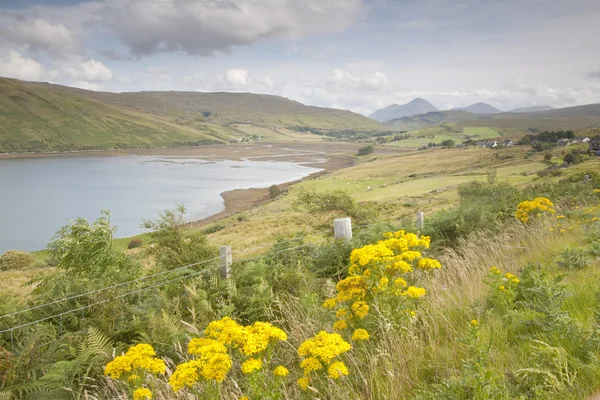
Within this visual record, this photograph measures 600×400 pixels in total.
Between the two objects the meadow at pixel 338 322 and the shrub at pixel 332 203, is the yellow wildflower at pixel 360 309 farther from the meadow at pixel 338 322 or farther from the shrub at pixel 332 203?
the shrub at pixel 332 203

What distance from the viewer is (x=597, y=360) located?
2.95 meters

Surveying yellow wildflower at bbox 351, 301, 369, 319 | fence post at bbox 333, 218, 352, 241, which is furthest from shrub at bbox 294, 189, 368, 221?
yellow wildflower at bbox 351, 301, 369, 319

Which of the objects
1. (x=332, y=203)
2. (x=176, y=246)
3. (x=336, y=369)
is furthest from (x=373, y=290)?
(x=332, y=203)

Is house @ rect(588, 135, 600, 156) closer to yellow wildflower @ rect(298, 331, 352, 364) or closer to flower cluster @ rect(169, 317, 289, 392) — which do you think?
yellow wildflower @ rect(298, 331, 352, 364)

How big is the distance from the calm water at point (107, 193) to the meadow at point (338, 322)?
28935 mm

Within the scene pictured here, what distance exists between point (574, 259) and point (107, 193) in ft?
234

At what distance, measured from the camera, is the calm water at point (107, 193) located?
4831 cm

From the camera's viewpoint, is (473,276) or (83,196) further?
(83,196)

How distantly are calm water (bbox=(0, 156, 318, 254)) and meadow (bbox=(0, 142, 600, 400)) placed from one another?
28935 mm

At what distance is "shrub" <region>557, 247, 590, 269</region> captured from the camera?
5805 millimetres

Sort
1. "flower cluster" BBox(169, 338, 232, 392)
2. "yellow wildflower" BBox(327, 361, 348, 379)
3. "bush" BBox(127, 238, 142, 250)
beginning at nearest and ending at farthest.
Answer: "flower cluster" BBox(169, 338, 232, 392) < "yellow wildflower" BBox(327, 361, 348, 379) < "bush" BBox(127, 238, 142, 250)

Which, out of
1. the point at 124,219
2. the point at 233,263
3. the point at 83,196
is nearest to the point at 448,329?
the point at 233,263

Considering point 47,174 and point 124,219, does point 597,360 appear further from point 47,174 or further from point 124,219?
point 47,174

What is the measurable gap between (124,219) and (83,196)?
64.8 feet
